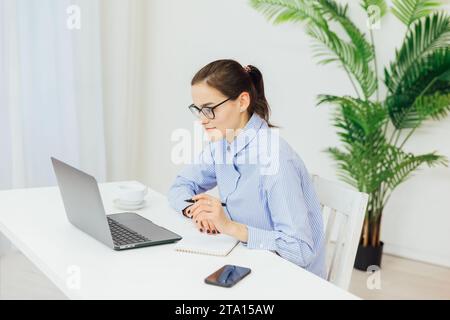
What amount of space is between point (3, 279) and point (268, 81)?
2.11 metres

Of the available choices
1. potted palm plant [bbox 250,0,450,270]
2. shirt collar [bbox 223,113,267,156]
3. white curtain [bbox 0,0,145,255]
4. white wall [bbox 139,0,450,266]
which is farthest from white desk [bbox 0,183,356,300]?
white wall [bbox 139,0,450,266]

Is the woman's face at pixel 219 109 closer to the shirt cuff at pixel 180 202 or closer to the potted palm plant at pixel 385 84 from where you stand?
the shirt cuff at pixel 180 202

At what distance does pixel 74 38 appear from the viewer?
3389 millimetres

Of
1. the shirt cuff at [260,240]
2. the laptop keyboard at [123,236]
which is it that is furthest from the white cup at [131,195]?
the shirt cuff at [260,240]

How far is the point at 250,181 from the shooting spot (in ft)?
5.65

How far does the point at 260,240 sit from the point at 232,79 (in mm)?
553

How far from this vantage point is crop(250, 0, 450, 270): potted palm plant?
2994 mm

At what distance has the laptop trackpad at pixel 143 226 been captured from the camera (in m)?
1.52

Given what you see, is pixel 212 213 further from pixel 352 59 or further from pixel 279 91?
pixel 279 91

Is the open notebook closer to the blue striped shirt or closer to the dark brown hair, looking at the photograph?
the blue striped shirt

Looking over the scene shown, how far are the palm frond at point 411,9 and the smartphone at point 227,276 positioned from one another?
2233 millimetres

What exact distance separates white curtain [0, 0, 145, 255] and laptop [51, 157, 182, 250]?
168cm

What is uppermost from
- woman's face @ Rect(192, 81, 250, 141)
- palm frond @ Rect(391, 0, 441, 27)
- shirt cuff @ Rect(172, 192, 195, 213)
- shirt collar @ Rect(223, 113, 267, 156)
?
palm frond @ Rect(391, 0, 441, 27)
